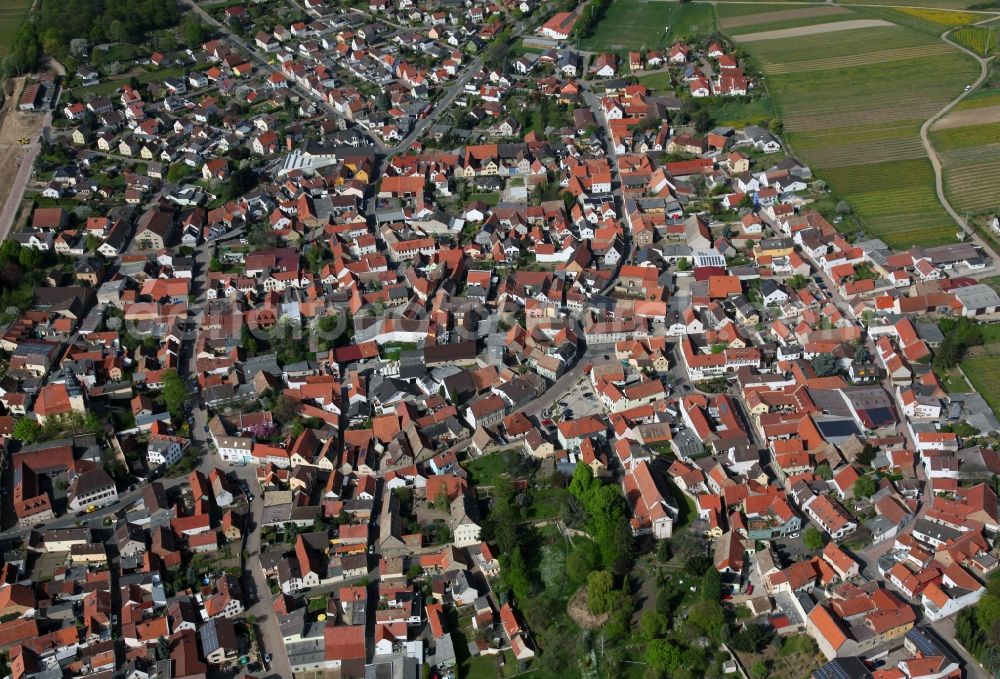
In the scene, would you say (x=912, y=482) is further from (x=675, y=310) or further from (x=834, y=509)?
(x=675, y=310)

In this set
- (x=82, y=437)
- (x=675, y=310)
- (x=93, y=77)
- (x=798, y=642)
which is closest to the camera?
(x=798, y=642)

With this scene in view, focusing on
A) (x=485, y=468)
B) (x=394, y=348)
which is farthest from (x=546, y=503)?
(x=394, y=348)

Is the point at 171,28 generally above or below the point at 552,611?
above

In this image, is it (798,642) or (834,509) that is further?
(834,509)

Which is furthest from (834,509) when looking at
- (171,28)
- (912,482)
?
(171,28)

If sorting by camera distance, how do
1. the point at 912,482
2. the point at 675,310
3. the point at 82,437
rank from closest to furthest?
1. the point at 912,482
2. the point at 82,437
3. the point at 675,310

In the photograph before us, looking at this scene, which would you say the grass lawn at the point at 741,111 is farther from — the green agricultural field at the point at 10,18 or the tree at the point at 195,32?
the green agricultural field at the point at 10,18

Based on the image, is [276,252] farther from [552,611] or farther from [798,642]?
[798,642]
